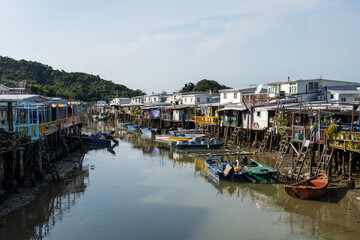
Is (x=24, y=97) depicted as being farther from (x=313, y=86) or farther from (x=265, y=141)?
(x=313, y=86)

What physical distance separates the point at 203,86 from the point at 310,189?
83147mm

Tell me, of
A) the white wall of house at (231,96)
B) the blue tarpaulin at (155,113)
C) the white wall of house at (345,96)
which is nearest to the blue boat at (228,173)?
the white wall of house at (345,96)

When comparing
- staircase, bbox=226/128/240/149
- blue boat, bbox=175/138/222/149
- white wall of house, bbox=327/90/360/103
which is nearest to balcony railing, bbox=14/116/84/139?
blue boat, bbox=175/138/222/149

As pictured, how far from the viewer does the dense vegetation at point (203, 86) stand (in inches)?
3872

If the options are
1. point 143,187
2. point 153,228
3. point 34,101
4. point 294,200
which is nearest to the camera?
point 153,228

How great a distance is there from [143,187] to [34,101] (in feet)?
39.6

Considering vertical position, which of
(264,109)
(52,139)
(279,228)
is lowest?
(279,228)

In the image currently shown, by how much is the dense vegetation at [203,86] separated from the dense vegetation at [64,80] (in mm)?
40785

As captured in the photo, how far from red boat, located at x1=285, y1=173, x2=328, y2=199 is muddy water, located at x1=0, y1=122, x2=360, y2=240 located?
460 millimetres

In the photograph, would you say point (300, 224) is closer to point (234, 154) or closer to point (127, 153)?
point (234, 154)

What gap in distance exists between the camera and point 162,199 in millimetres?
19562

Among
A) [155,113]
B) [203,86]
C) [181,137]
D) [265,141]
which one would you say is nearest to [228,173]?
[265,141]

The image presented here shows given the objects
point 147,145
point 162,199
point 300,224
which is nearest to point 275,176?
point 300,224

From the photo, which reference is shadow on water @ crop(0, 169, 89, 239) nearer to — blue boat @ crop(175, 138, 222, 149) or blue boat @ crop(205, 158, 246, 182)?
blue boat @ crop(205, 158, 246, 182)
